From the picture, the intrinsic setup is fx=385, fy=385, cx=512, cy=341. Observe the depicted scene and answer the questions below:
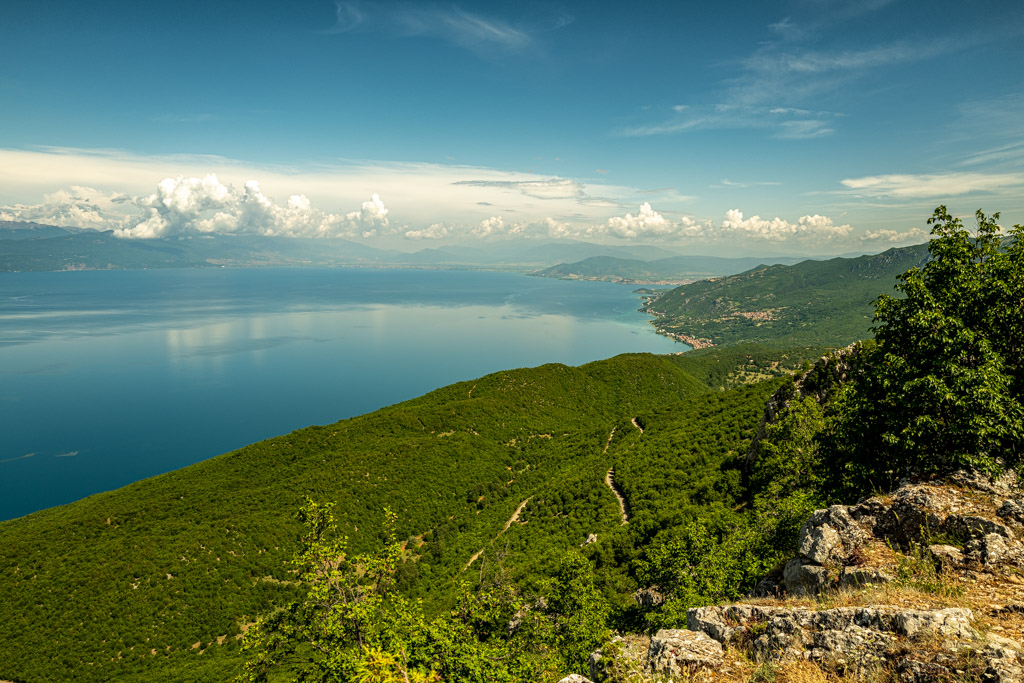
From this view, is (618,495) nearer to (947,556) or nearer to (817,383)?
(817,383)

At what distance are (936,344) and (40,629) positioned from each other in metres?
76.7

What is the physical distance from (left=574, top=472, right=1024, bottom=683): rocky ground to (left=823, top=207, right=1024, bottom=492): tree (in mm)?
1617

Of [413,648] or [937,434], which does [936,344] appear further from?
[413,648]

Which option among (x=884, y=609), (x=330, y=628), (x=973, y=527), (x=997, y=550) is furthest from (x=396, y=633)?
(x=973, y=527)

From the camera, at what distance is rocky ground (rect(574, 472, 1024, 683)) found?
8.37 meters

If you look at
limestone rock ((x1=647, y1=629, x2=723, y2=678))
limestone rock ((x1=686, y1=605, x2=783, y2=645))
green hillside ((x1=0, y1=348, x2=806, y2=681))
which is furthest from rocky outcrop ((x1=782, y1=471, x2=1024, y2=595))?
green hillside ((x1=0, y1=348, x2=806, y2=681))

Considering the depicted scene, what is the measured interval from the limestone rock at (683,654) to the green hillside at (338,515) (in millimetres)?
19546

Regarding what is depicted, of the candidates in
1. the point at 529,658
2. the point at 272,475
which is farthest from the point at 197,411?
the point at 529,658

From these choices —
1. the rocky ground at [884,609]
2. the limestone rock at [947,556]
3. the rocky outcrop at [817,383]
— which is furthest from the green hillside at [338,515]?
the limestone rock at [947,556]

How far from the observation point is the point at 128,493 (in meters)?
64.4

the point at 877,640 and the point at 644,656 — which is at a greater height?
the point at 877,640

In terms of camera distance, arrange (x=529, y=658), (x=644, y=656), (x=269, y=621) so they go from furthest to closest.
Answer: (x=269, y=621)
(x=529, y=658)
(x=644, y=656)

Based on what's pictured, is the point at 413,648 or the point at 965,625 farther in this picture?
the point at 413,648

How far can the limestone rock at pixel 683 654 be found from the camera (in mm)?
10719
